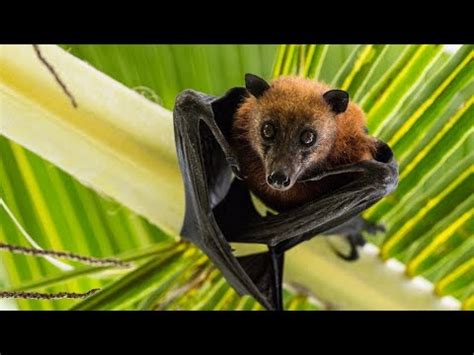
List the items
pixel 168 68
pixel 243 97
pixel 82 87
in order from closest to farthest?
pixel 243 97, pixel 82 87, pixel 168 68

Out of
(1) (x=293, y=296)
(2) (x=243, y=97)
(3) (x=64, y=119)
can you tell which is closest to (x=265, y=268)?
(1) (x=293, y=296)

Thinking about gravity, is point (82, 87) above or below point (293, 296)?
above

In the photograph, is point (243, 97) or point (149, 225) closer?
point (243, 97)

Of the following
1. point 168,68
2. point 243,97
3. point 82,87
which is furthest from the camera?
point 168,68

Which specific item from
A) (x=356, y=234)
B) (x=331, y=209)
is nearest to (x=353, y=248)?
(x=356, y=234)

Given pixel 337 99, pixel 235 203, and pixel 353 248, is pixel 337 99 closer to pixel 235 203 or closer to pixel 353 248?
pixel 235 203

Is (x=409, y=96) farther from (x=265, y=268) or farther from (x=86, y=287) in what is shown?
(x=86, y=287)

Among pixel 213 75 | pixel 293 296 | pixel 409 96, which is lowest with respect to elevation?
pixel 293 296
